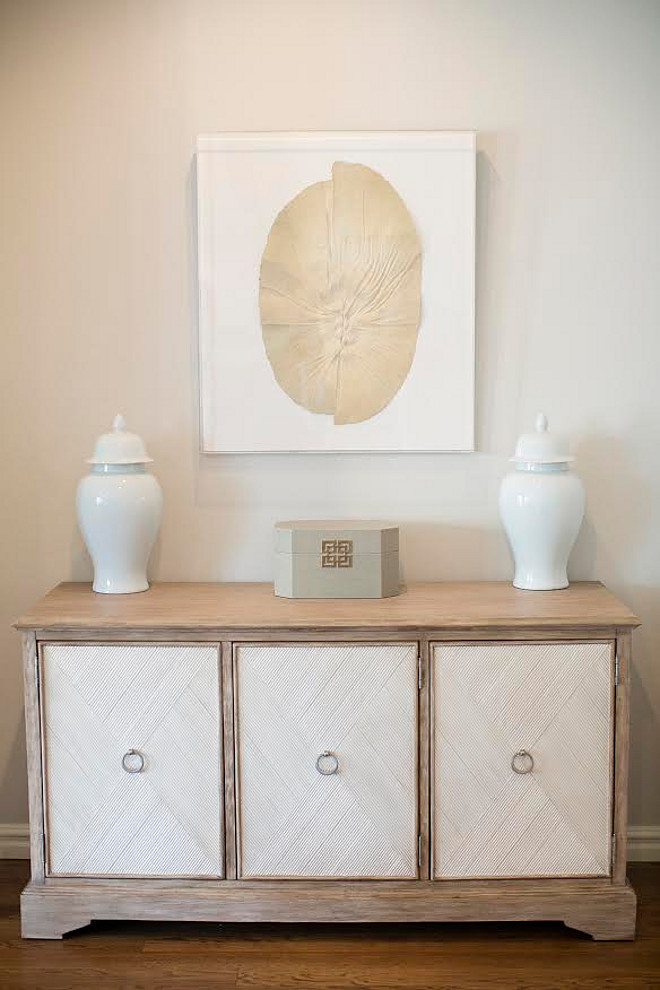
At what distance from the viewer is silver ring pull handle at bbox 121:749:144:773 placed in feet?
8.45

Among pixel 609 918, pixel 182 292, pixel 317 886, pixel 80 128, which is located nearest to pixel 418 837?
pixel 317 886

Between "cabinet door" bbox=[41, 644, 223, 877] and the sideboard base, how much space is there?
52 millimetres

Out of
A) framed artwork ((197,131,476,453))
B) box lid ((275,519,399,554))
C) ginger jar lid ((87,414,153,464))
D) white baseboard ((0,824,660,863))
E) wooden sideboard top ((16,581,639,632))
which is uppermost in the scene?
framed artwork ((197,131,476,453))

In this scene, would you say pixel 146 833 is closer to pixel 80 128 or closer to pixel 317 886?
pixel 317 886

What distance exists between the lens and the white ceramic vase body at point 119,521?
2.73 m

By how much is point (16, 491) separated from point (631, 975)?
6.35 feet

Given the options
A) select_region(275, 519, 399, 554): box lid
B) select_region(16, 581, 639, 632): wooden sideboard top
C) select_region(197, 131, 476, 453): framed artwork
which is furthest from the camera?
select_region(197, 131, 476, 453): framed artwork

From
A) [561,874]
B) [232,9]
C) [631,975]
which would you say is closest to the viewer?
[631,975]

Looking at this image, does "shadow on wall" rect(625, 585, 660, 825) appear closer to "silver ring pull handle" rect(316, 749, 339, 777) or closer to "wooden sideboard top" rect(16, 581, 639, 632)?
"wooden sideboard top" rect(16, 581, 639, 632)

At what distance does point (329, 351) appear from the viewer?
114 inches

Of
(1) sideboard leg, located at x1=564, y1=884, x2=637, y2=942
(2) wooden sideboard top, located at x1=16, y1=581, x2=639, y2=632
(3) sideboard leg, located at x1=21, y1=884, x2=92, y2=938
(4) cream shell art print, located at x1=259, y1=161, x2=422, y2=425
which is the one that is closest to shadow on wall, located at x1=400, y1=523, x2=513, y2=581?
(2) wooden sideboard top, located at x1=16, y1=581, x2=639, y2=632

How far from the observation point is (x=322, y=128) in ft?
9.39

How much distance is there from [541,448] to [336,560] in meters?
0.59

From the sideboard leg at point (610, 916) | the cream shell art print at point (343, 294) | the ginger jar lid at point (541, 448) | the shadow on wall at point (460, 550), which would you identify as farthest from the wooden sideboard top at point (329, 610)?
the sideboard leg at point (610, 916)
